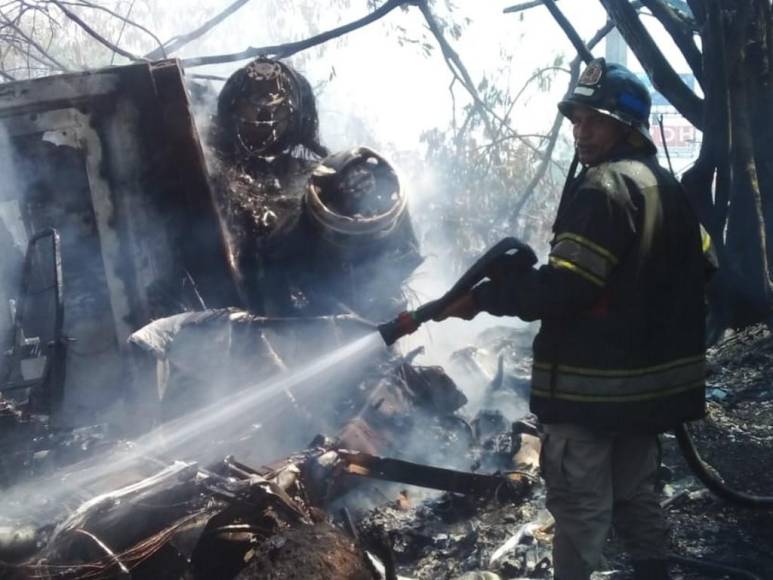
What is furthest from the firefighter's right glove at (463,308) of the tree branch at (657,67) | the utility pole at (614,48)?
the utility pole at (614,48)

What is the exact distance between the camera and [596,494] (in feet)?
9.57

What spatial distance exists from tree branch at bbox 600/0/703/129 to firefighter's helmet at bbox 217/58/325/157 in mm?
3286

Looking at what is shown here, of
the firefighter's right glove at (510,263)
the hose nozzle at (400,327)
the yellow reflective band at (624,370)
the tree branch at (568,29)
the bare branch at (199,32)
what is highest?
the bare branch at (199,32)

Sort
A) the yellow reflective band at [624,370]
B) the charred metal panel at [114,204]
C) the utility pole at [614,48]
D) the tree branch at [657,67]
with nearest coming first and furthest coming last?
the yellow reflective band at [624,370]
the tree branch at [657,67]
the charred metal panel at [114,204]
the utility pole at [614,48]

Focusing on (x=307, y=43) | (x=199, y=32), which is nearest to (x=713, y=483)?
(x=307, y=43)

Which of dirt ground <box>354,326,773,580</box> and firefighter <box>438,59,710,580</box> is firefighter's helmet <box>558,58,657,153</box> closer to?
firefighter <box>438,59,710,580</box>

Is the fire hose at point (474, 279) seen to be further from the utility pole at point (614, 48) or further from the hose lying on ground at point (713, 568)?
the utility pole at point (614, 48)

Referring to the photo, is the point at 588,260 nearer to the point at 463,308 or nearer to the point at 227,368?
the point at 463,308

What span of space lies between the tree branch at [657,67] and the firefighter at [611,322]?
3.90 metres

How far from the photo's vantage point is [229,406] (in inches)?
216

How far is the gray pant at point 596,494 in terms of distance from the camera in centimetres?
291

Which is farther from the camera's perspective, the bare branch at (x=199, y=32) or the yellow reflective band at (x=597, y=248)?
the bare branch at (x=199, y=32)

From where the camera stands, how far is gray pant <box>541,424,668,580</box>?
9.55ft

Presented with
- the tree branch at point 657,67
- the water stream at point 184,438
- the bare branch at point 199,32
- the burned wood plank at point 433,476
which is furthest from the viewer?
the bare branch at point 199,32
